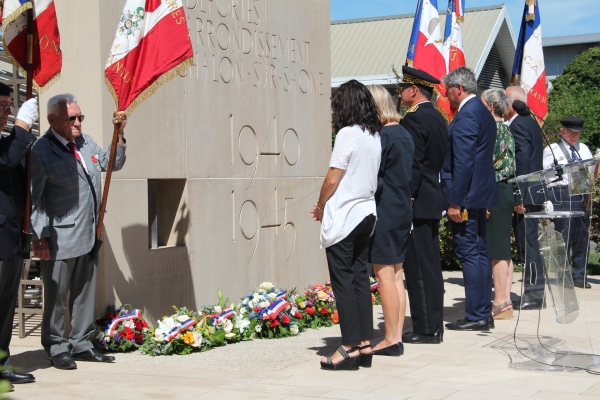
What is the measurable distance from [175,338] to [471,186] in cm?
264

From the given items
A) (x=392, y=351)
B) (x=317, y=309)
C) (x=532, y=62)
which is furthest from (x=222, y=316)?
(x=532, y=62)

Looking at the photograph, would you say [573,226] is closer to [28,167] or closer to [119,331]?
[119,331]

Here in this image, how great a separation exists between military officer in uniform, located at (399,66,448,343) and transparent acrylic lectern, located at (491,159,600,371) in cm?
80

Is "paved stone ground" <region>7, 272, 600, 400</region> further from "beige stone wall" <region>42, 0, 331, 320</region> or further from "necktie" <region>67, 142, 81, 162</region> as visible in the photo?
"necktie" <region>67, 142, 81, 162</region>

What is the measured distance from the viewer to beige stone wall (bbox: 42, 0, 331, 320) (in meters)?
6.51

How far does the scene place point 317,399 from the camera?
4.67 meters

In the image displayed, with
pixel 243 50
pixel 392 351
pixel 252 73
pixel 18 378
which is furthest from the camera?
pixel 252 73

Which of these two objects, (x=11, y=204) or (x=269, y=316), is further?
(x=269, y=316)

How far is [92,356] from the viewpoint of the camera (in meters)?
5.86

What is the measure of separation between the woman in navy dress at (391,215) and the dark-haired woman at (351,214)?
0.89ft

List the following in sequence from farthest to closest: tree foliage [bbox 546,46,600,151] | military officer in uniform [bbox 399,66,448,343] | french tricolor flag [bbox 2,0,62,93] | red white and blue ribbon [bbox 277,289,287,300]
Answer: tree foliage [bbox 546,46,600,151] → red white and blue ribbon [bbox 277,289,287,300] → military officer in uniform [bbox 399,66,448,343] → french tricolor flag [bbox 2,0,62,93]

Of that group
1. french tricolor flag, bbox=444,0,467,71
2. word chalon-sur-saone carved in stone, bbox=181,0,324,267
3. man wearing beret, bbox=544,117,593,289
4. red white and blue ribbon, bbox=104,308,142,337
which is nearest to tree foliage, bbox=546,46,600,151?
french tricolor flag, bbox=444,0,467,71

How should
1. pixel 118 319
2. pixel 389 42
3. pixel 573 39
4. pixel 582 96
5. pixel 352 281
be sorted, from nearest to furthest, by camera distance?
pixel 352 281 < pixel 118 319 < pixel 582 96 < pixel 389 42 < pixel 573 39

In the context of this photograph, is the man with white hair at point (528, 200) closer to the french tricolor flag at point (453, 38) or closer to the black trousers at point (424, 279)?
the black trousers at point (424, 279)
